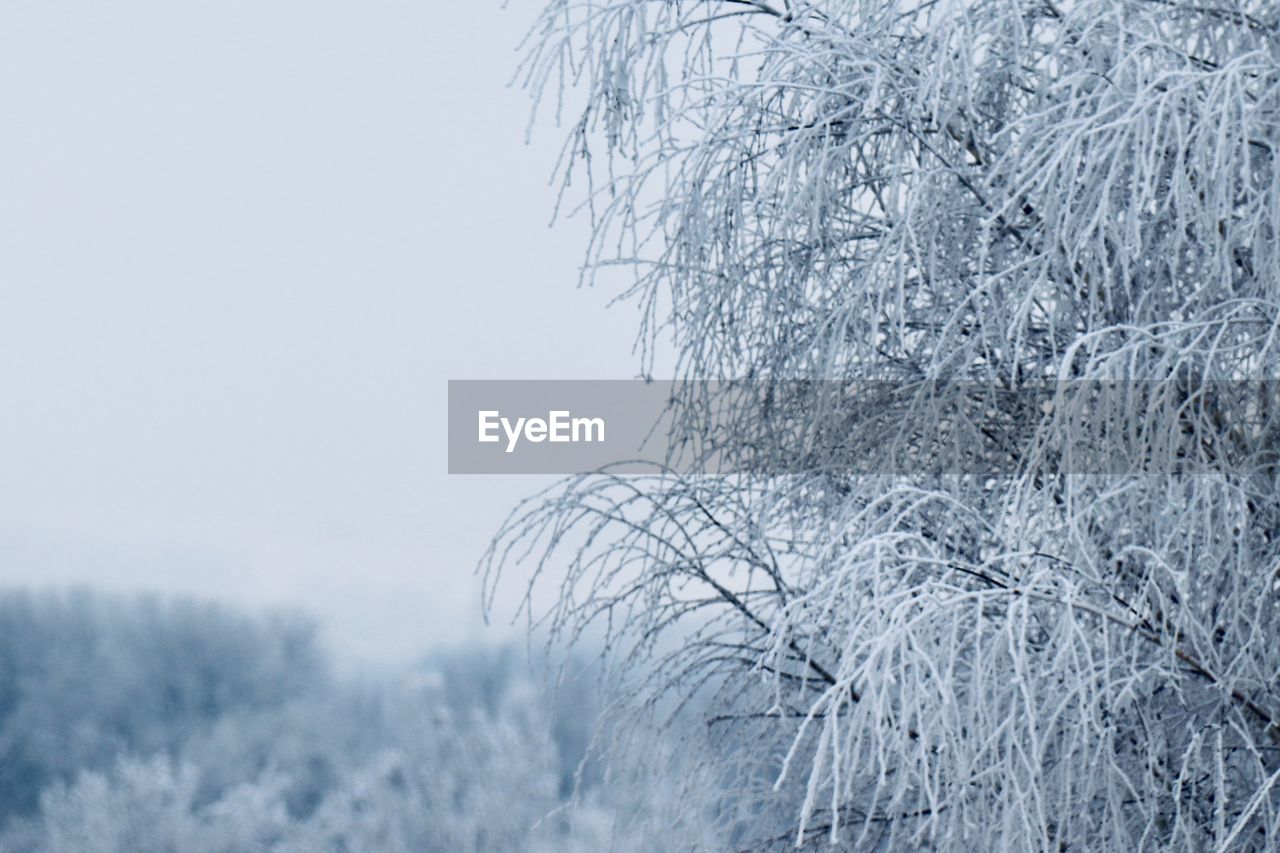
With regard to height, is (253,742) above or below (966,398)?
below

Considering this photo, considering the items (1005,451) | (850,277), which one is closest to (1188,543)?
(1005,451)

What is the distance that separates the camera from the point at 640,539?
2268 mm

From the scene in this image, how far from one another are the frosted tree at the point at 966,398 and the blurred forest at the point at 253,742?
168 cm

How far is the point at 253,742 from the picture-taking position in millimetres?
4074

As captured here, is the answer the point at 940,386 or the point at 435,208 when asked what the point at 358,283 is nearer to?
the point at 435,208

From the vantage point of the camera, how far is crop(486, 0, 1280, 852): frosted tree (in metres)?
1.58

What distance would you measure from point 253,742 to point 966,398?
263 cm

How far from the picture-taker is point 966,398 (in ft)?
6.70

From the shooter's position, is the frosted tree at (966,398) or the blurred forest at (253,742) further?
the blurred forest at (253,742)

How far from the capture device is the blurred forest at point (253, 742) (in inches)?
156

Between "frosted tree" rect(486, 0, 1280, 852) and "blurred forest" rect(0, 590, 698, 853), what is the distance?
5.52 ft

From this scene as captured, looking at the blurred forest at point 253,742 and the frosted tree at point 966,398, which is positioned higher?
the frosted tree at point 966,398

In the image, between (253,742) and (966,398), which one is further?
(253,742)

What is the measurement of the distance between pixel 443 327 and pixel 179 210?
79 centimetres
